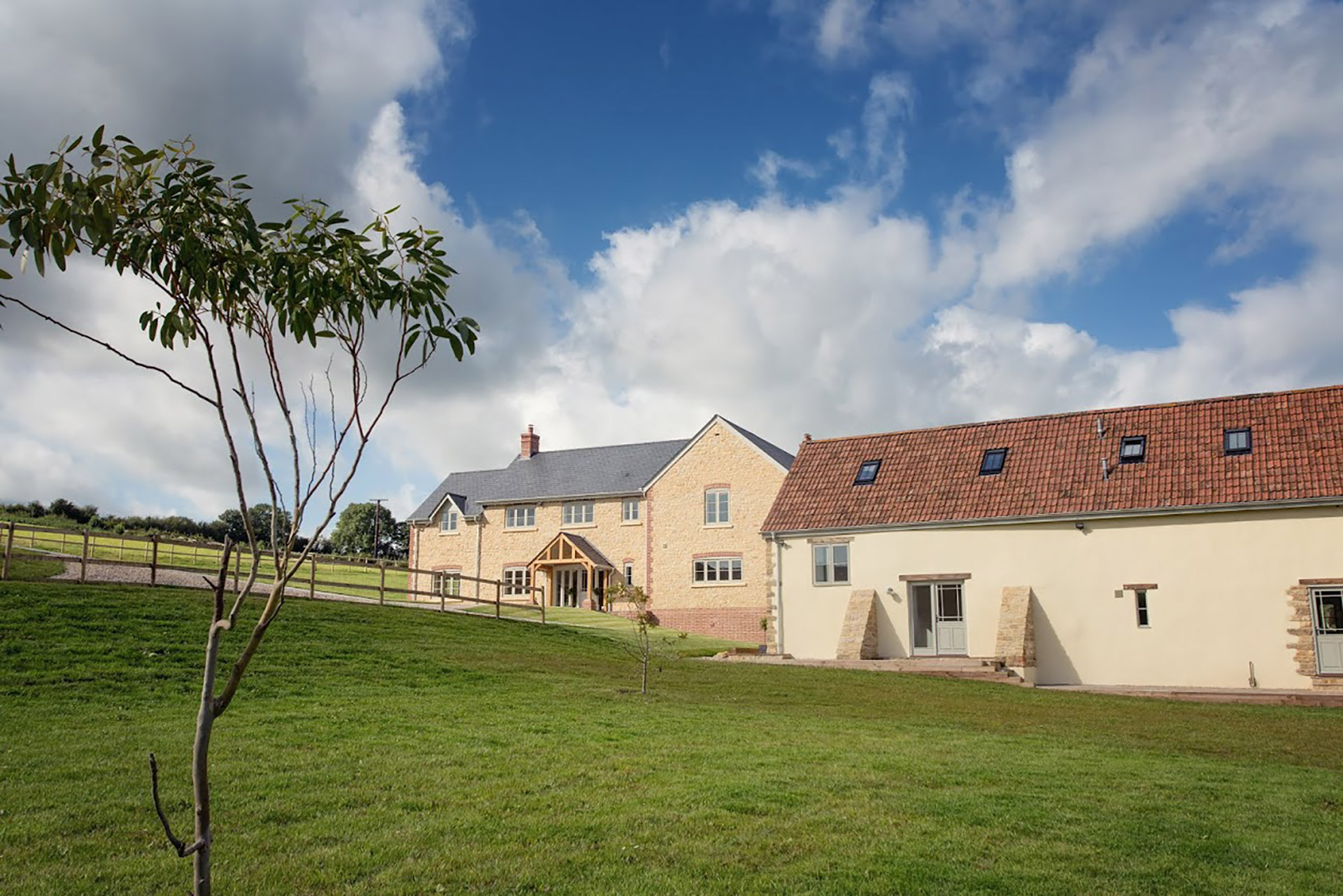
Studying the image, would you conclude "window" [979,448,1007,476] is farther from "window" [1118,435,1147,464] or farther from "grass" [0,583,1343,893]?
"grass" [0,583,1343,893]

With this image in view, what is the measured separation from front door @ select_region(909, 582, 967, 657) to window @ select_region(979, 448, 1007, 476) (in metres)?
3.61

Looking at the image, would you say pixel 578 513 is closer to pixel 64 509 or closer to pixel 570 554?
pixel 570 554

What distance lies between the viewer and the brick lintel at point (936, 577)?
2709cm

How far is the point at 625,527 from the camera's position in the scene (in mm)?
46125

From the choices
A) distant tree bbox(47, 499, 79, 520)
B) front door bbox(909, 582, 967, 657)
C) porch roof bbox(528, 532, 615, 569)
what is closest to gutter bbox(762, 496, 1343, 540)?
front door bbox(909, 582, 967, 657)

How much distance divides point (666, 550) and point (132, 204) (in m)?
40.6

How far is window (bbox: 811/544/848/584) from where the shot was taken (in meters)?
29.0

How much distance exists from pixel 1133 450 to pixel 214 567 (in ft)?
100

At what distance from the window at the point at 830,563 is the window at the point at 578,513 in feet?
65.1

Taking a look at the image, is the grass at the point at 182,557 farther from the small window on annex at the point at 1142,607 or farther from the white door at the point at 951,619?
the small window on annex at the point at 1142,607

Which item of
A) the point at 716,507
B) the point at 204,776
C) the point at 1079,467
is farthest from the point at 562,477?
the point at 204,776

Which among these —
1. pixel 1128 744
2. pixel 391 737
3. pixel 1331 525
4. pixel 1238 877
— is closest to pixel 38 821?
pixel 391 737

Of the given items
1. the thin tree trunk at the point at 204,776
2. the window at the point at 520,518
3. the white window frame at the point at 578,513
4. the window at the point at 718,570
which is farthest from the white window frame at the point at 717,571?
the thin tree trunk at the point at 204,776

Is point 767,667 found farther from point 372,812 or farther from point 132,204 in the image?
point 132,204
